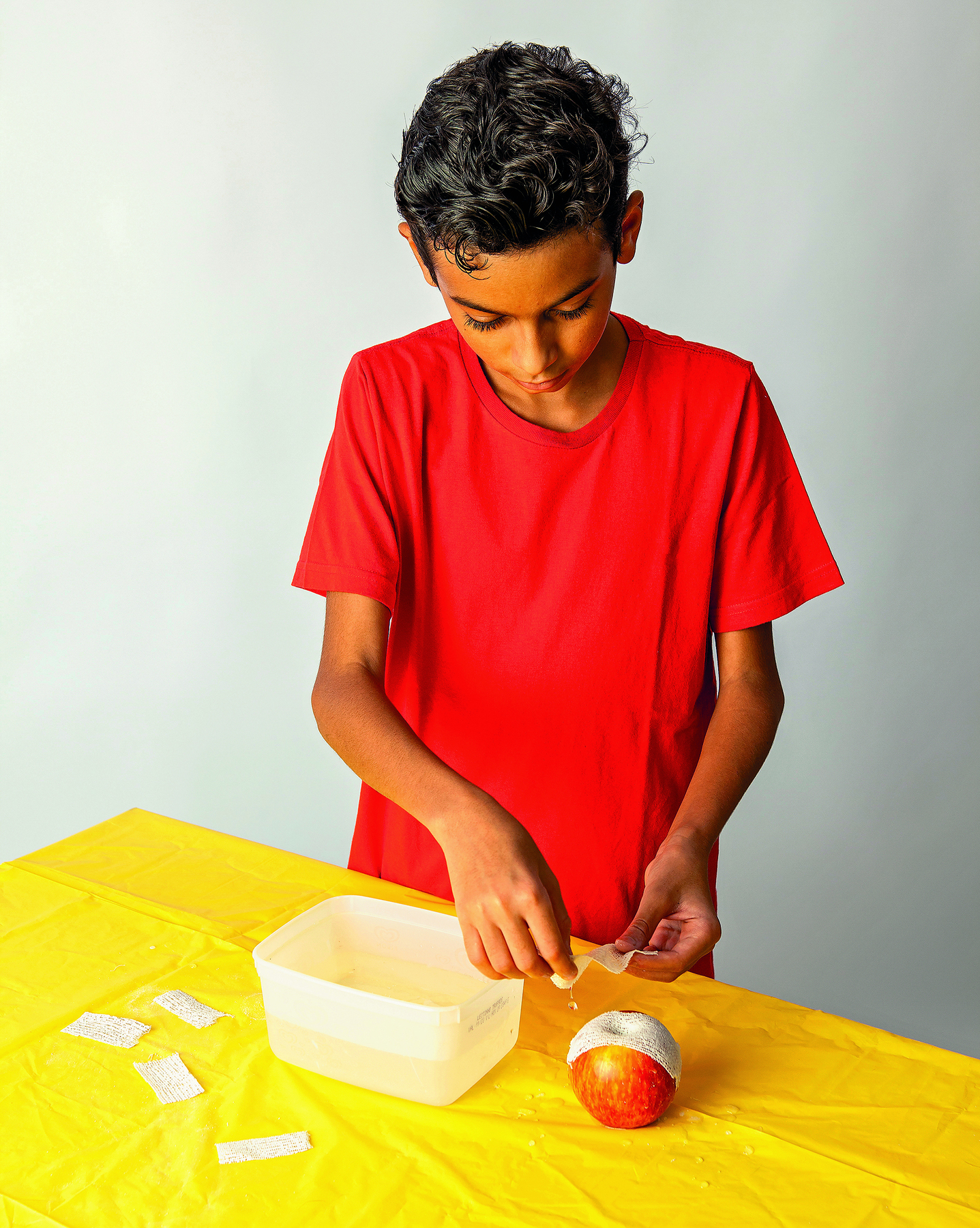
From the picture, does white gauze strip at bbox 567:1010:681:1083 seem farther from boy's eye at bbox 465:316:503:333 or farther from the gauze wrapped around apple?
boy's eye at bbox 465:316:503:333

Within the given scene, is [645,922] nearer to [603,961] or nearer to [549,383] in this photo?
[603,961]

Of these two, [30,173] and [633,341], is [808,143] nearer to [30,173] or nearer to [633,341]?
[633,341]

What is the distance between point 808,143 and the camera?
2621 millimetres

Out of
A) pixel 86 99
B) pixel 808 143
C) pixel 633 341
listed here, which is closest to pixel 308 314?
A: pixel 86 99

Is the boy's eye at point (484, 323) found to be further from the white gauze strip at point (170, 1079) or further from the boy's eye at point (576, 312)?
the white gauze strip at point (170, 1079)

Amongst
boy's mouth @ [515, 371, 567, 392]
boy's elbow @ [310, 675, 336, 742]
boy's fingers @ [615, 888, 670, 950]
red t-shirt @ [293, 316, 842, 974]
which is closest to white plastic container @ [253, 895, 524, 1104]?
boy's fingers @ [615, 888, 670, 950]

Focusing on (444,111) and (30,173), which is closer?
(444,111)

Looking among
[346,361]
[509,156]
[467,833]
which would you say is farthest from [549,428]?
[346,361]

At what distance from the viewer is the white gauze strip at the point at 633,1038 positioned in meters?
1.05

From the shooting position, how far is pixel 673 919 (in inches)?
49.0

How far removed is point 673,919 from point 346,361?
91.4 inches

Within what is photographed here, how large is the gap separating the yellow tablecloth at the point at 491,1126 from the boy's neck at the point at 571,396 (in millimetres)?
774

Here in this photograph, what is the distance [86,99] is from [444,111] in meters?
2.51

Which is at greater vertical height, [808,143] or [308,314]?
[808,143]
